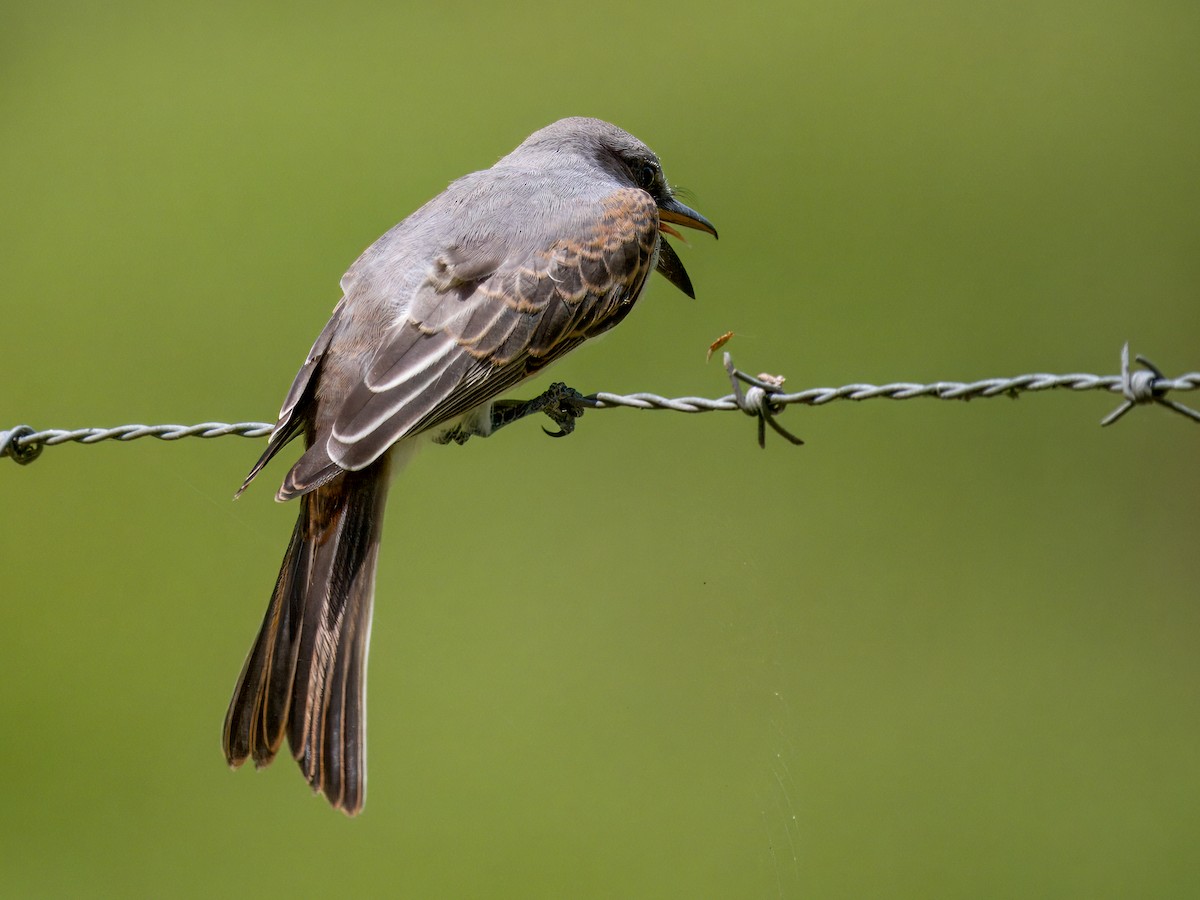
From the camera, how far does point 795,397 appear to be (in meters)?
3.62

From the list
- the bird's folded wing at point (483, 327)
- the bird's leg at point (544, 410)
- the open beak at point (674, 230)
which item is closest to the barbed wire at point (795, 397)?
the bird's leg at point (544, 410)

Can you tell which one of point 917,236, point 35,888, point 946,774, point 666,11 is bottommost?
point 35,888

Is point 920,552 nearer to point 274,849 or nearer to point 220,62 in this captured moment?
point 274,849

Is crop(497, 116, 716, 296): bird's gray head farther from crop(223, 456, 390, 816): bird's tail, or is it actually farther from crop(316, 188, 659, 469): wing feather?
crop(223, 456, 390, 816): bird's tail

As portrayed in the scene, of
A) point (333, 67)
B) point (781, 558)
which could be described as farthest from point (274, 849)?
point (333, 67)

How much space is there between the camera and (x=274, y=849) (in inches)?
285

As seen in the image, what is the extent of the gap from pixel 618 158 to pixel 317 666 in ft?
8.28

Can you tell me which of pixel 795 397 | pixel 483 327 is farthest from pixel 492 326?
pixel 795 397

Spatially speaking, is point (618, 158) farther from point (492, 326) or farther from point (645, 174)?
point (492, 326)

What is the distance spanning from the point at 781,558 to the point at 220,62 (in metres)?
7.66

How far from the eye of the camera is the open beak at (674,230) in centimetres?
544

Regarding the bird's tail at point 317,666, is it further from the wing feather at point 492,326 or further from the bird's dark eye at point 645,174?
the bird's dark eye at point 645,174

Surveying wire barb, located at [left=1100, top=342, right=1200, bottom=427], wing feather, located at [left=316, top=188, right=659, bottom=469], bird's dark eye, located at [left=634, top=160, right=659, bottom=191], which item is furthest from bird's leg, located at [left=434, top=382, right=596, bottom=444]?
wire barb, located at [left=1100, top=342, right=1200, bottom=427]

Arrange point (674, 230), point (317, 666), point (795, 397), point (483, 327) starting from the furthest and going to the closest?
point (674, 230), point (483, 327), point (317, 666), point (795, 397)
